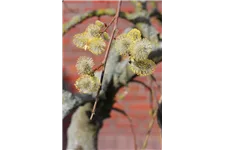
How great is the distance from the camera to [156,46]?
702 millimetres

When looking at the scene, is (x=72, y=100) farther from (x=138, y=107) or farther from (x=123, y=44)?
(x=138, y=107)

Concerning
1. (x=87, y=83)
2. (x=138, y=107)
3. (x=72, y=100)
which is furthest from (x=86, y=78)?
(x=138, y=107)

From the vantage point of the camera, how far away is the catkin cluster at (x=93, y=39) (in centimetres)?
43

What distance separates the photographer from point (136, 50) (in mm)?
408

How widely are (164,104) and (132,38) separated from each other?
0.35 ft

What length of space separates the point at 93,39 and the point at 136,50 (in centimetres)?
5

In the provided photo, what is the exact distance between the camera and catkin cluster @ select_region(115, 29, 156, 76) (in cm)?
41

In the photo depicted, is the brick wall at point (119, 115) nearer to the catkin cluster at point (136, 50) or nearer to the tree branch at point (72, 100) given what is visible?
the tree branch at point (72, 100)

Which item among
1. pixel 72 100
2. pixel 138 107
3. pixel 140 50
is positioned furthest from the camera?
pixel 138 107

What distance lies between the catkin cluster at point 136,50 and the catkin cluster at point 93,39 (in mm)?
19

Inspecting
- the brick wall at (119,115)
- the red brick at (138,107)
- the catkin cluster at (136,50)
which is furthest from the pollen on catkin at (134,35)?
the red brick at (138,107)
